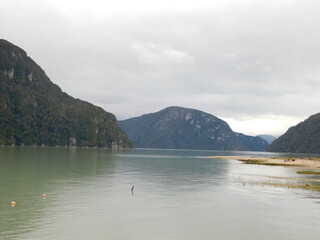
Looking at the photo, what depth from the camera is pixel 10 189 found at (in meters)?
53.7

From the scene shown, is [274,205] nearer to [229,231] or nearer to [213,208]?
[213,208]

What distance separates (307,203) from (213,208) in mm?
15296

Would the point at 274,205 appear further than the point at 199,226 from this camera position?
Yes

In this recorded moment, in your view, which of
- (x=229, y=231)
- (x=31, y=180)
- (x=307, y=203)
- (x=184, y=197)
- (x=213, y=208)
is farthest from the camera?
(x=31, y=180)

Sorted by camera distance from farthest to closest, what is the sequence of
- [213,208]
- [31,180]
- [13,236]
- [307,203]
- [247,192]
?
1. [31,180]
2. [247,192]
3. [307,203]
4. [213,208]
5. [13,236]

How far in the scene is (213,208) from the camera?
4431 centimetres

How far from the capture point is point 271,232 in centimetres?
3328

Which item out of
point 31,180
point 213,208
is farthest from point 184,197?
point 31,180

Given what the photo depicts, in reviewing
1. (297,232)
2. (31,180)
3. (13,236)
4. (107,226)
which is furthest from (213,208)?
(31,180)

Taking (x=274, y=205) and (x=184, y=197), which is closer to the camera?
(x=274, y=205)

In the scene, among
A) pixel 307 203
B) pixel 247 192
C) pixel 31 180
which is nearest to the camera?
pixel 307 203

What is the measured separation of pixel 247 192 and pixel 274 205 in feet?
41.0

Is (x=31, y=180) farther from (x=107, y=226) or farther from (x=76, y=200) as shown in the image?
(x=107, y=226)

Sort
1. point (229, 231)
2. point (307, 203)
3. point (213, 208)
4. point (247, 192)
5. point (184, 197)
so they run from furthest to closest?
point (247, 192)
point (184, 197)
point (307, 203)
point (213, 208)
point (229, 231)
